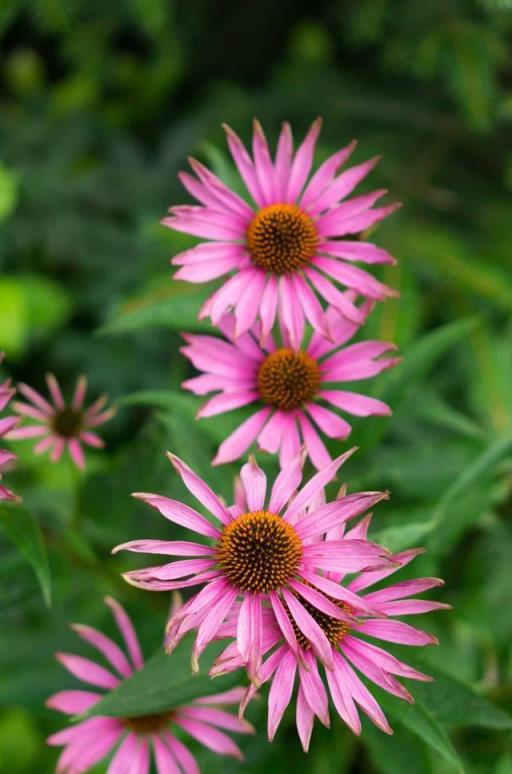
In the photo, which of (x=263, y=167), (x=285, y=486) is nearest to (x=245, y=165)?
(x=263, y=167)

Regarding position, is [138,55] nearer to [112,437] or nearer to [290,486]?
[112,437]

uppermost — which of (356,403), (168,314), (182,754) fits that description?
(168,314)

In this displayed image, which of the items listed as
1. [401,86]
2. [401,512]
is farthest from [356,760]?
[401,86]

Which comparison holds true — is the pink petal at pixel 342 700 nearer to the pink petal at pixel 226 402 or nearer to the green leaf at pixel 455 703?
the green leaf at pixel 455 703

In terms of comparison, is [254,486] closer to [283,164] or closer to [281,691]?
[281,691]

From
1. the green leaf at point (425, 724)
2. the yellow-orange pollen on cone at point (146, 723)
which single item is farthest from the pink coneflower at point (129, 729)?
the green leaf at point (425, 724)

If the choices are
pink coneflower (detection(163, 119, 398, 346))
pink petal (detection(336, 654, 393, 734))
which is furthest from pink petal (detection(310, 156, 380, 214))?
pink petal (detection(336, 654, 393, 734))
